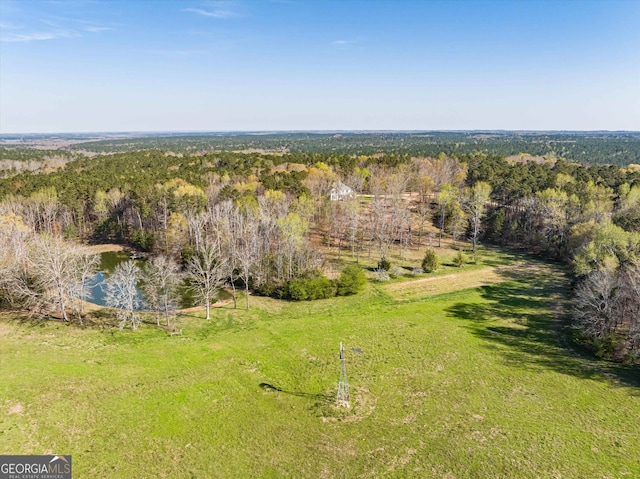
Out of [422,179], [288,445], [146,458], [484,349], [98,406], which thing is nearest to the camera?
[146,458]

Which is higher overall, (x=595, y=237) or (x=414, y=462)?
(x=595, y=237)

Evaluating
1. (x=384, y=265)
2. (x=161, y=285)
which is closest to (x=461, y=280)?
(x=384, y=265)

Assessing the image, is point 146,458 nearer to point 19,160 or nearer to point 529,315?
point 529,315

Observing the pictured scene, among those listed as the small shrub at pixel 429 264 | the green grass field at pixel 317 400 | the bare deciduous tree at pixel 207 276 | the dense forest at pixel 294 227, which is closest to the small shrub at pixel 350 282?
the dense forest at pixel 294 227

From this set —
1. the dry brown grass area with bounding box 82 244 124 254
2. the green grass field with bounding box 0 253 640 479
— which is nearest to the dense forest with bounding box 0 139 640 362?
the dry brown grass area with bounding box 82 244 124 254

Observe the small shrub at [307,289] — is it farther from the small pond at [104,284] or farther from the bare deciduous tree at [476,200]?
the bare deciduous tree at [476,200]

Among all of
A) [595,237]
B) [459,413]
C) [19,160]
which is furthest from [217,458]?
[19,160]
